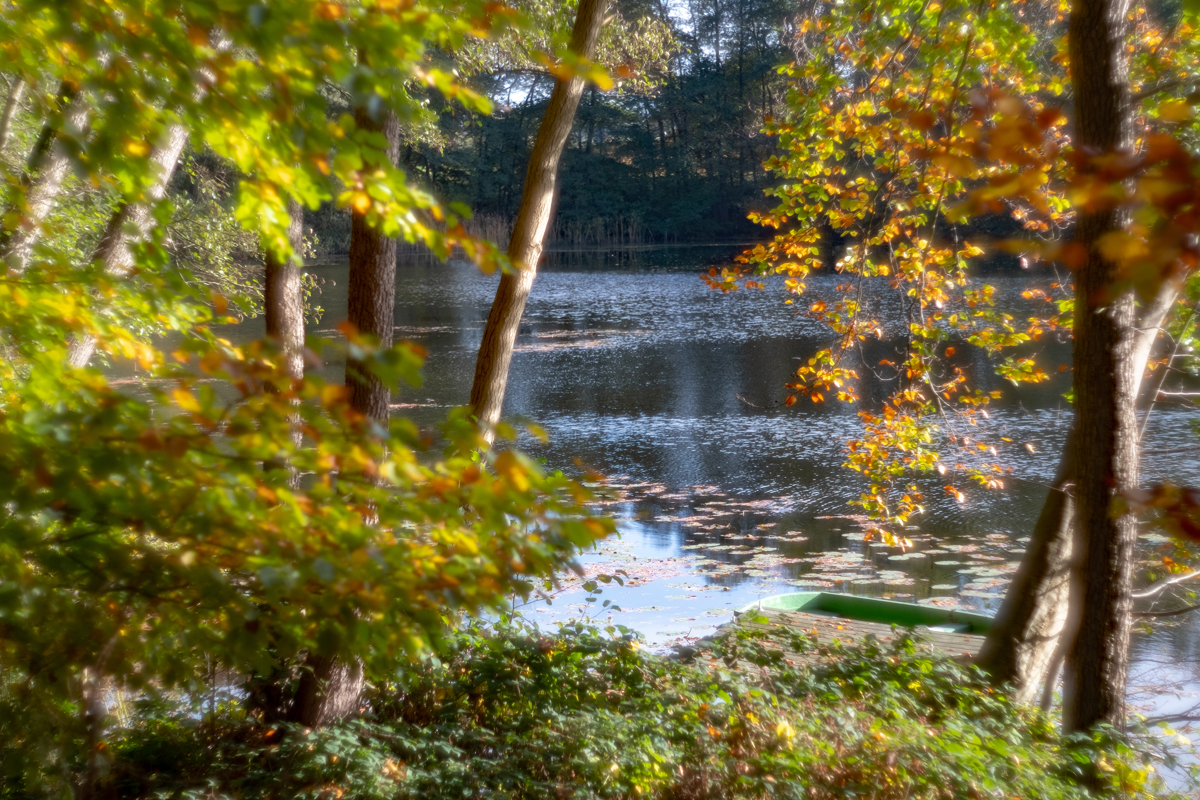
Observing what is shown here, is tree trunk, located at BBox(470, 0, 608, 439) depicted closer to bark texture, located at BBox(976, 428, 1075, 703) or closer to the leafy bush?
the leafy bush

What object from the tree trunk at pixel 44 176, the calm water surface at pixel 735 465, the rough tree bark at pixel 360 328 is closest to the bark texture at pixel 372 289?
the rough tree bark at pixel 360 328

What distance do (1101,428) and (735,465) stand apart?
8.22m

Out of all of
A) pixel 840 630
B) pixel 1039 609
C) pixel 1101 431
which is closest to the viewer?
pixel 1101 431

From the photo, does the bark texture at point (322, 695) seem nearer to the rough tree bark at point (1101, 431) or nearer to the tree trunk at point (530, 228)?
the tree trunk at point (530, 228)

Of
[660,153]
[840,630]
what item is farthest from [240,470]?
[660,153]

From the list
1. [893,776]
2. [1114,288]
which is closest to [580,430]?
[893,776]

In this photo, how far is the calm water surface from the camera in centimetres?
803

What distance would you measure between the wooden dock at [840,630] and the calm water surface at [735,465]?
30.7 inches

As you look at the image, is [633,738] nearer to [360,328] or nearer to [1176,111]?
[360,328]

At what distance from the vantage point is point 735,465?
12.1m

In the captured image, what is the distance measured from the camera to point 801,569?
8.73 m

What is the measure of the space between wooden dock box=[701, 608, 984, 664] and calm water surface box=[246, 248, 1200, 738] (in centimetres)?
78

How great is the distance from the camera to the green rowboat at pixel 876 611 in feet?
22.0

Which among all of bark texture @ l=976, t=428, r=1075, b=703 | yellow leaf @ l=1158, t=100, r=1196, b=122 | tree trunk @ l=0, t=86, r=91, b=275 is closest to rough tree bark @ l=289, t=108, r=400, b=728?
tree trunk @ l=0, t=86, r=91, b=275
